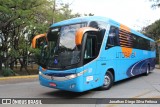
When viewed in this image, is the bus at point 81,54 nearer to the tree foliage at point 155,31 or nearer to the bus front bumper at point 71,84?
the bus front bumper at point 71,84

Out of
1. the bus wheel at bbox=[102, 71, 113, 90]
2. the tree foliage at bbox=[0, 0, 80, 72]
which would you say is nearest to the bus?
the bus wheel at bbox=[102, 71, 113, 90]

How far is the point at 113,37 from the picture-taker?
11852 mm

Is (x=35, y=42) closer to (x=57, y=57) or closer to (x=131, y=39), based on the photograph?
(x=57, y=57)

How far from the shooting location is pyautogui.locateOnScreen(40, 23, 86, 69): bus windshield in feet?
30.3

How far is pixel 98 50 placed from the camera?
1034 cm

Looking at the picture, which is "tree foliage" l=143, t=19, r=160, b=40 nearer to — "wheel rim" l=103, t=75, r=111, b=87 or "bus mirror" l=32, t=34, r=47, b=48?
"wheel rim" l=103, t=75, r=111, b=87

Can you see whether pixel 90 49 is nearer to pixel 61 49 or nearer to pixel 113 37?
pixel 61 49

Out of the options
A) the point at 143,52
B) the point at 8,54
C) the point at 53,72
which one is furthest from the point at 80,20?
the point at 8,54

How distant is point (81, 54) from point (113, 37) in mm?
3176

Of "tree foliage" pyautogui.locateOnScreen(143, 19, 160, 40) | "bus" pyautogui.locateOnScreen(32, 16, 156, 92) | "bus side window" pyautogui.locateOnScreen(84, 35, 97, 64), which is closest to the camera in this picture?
"bus" pyautogui.locateOnScreen(32, 16, 156, 92)

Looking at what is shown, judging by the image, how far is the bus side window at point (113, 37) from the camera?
447 inches

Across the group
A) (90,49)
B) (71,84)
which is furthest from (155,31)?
(71,84)

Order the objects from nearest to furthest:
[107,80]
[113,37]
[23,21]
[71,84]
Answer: [71,84]
[107,80]
[113,37]
[23,21]

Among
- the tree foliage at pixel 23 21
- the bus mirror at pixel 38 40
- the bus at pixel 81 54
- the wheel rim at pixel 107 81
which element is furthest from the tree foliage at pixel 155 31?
the bus mirror at pixel 38 40
